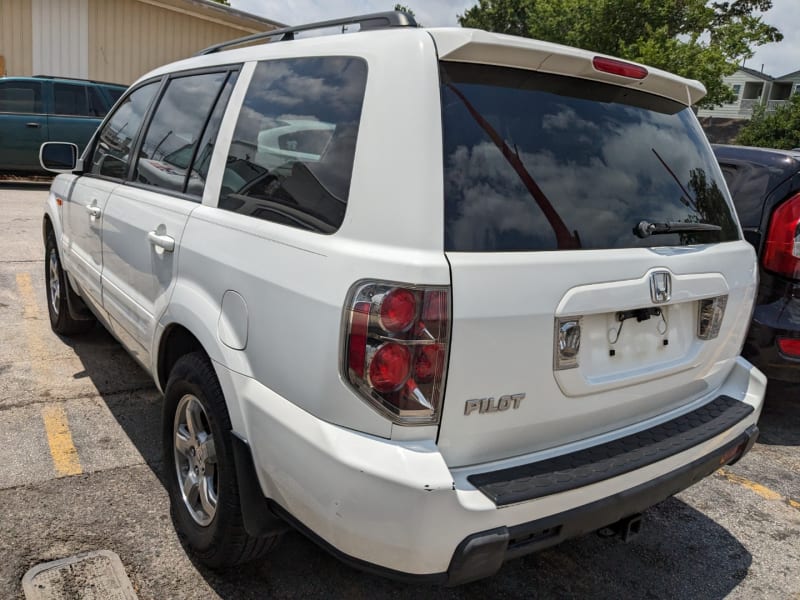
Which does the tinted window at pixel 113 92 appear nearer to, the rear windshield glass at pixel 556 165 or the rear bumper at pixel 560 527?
the rear windshield glass at pixel 556 165

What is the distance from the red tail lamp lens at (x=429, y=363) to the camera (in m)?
1.76

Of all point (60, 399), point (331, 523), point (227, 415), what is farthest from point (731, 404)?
point (60, 399)

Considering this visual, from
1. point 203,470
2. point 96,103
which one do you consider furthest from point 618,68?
point 96,103

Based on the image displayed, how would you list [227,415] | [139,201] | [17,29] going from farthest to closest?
[17,29], [139,201], [227,415]

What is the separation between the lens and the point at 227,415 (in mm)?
2221

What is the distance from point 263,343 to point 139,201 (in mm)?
1426

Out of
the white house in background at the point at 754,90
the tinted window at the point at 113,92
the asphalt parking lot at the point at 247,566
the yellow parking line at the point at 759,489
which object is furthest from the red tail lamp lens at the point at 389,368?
the white house in background at the point at 754,90

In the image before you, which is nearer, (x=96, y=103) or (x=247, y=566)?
(x=247, y=566)

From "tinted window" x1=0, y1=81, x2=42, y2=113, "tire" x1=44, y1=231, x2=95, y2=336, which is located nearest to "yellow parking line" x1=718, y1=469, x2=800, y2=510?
"tire" x1=44, y1=231, x2=95, y2=336

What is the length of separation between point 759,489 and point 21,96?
43.8ft

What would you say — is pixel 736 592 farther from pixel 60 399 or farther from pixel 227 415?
pixel 60 399

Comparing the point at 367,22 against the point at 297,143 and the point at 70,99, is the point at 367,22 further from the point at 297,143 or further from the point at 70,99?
the point at 70,99

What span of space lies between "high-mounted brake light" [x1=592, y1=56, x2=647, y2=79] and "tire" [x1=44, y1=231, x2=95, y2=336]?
12.5 ft

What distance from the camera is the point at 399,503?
170cm
